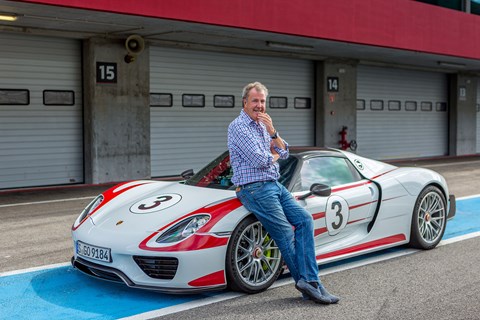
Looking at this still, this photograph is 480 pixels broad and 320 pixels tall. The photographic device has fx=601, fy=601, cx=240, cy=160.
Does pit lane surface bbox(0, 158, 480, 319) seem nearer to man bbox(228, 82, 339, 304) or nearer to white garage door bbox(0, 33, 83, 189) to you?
man bbox(228, 82, 339, 304)

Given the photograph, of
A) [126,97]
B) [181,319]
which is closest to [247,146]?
[181,319]

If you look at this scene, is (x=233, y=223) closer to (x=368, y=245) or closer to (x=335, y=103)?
(x=368, y=245)

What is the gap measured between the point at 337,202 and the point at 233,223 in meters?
1.27

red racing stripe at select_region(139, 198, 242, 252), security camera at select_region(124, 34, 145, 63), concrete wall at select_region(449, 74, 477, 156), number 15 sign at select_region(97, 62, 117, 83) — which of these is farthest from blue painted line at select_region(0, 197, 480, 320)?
concrete wall at select_region(449, 74, 477, 156)

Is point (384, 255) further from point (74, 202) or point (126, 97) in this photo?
point (126, 97)

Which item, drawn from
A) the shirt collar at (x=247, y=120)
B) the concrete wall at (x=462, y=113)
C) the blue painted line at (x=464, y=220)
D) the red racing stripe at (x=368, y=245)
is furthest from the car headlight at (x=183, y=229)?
the concrete wall at (x=462, y=113)

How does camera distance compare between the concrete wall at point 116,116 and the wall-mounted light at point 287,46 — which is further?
the wall-mounted light at point 287,46

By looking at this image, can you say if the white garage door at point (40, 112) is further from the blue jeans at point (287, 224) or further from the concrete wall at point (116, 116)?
the blue jeans at point (287, 224)

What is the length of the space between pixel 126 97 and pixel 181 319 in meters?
9.88

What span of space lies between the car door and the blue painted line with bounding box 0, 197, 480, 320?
49.2 inches

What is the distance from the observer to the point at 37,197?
435 inches

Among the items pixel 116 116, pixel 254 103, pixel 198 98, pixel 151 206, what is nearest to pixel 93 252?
pixel 151 206

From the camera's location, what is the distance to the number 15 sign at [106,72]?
13.1m

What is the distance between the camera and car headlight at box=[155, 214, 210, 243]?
4.73 meters
